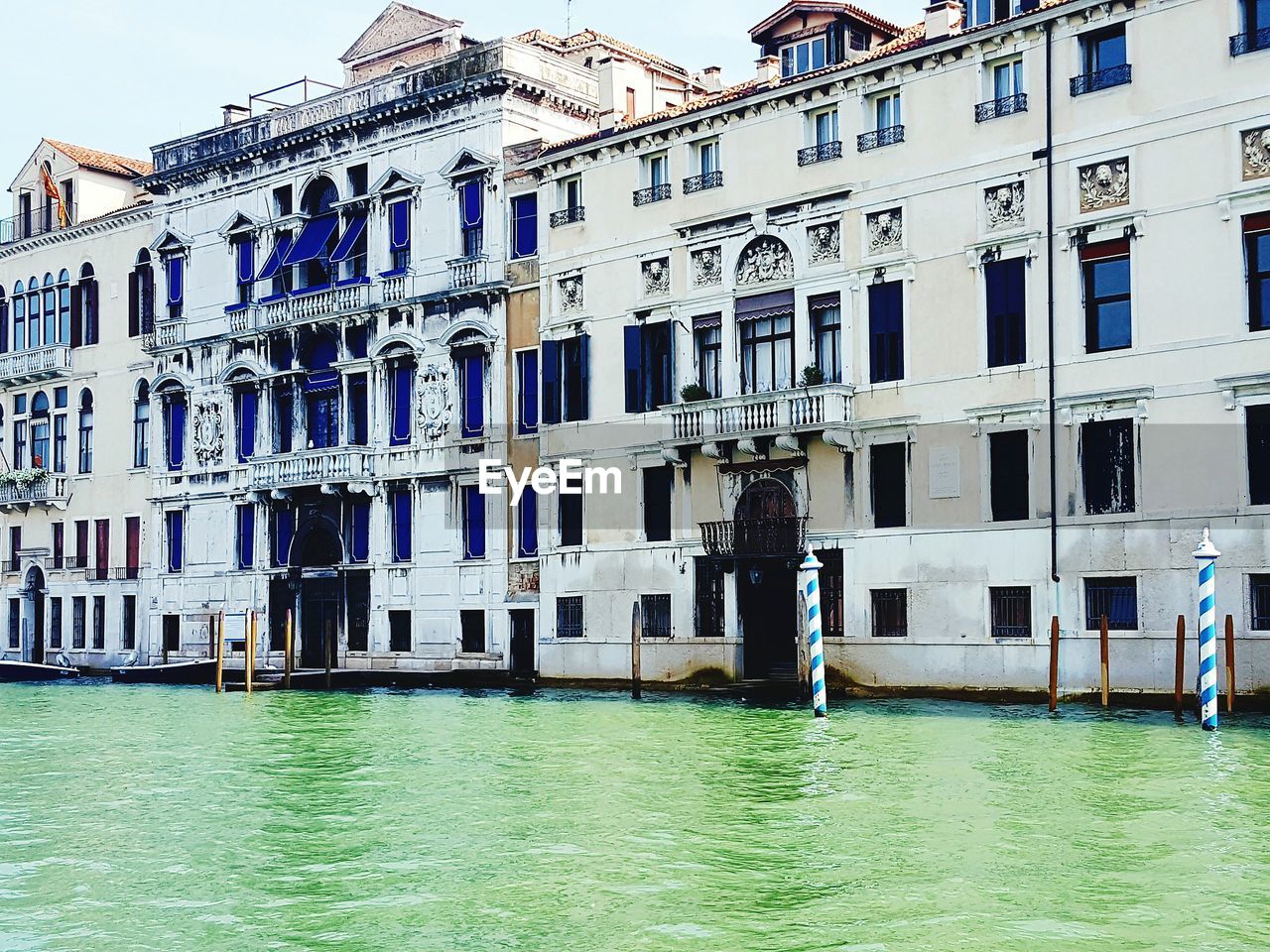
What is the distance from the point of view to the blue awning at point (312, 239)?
31750mm

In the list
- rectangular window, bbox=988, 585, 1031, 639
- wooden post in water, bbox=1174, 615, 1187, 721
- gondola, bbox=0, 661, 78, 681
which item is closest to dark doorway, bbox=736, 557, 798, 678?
rectangular window, bbox=988, 585, 1031, 639

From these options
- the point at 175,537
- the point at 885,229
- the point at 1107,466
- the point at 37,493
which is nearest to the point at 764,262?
the point at 885,229

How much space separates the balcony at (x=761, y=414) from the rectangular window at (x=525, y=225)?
471cm

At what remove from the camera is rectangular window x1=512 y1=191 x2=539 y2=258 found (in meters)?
28.4

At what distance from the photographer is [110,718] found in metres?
23.0

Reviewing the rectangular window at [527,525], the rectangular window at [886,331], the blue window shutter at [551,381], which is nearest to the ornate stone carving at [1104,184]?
the rectangular window at [886,331]

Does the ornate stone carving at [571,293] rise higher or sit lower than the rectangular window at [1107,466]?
higher

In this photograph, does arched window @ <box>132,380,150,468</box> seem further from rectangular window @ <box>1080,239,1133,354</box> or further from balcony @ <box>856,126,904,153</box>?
rectangular window @ <box>1080,239,1133,354</box>

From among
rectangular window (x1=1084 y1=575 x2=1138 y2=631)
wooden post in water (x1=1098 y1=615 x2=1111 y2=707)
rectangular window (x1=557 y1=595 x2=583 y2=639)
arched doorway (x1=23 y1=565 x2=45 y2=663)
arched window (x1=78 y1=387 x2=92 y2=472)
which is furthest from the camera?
arched doorway (x1=23 y1=565 x2=45 y2=663)

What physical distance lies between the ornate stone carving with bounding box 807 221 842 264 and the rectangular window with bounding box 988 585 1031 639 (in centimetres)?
541

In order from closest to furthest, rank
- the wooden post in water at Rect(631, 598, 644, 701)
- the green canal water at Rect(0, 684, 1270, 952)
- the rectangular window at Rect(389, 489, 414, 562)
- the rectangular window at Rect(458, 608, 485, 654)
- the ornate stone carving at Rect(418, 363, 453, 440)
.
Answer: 1. the green canal water at Rect(0, 684, 1270, 952)
2. the wooden post in water at Rect(631, 598, 644, 701)
3. the rectangular window at Rect(458, 608, 485, 654)
4. the ornate stone carving at Rect(418, 363, 453, 440)
5. the rectangular window at Rect(389, 489, 414, 562)

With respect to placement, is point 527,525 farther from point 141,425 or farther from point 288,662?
point 141,425

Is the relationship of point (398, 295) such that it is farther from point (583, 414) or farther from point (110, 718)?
point (110, 718)

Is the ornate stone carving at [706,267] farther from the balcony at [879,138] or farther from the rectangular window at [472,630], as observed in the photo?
the rectangular window at [472,630]
